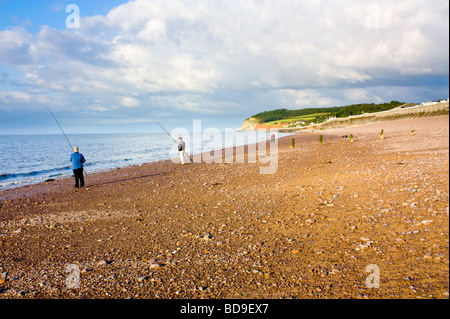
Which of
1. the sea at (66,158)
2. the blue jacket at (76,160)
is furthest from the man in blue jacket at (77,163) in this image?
the sea at (66,158)

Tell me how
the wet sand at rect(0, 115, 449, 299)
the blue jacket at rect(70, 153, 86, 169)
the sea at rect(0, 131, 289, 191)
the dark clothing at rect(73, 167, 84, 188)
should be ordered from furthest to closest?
the sea at rect(0, 131, 289, 191) < the dark clothing at rect(73, 167, 84, 188) < the blue jacket at rect(70, 153, 86, 169) < the wet sand at rect(0, 115, 449, 299)

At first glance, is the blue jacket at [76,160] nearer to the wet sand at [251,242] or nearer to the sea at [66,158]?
the sea at [66,158]

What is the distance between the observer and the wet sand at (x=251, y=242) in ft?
17.7

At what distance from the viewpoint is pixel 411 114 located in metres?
67.4

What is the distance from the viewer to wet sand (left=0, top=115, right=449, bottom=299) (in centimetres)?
540
